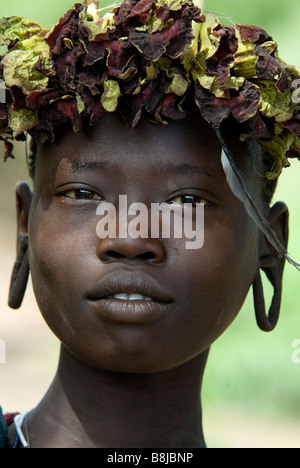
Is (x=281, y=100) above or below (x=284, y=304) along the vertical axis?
below

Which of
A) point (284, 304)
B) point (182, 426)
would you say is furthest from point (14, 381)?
point (182, 426)

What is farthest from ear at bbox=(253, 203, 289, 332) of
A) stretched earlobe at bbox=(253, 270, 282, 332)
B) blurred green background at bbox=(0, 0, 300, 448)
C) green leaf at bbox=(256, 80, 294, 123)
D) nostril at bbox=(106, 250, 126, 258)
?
blurred green background at bbox=(0, 0, 300, 448)

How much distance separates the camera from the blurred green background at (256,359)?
570 centimetres

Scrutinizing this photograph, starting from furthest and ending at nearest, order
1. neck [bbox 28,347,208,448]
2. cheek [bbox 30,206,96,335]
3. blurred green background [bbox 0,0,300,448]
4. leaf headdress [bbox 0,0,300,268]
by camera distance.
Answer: blurred green background [bbox 0,0,300,448] → neck [bbox 28,347,208,448] → cheek [bbox 30,206,96,335] → leaf headdress [bbox 0,0,300,268]

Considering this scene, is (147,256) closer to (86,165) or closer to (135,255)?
(135,255)

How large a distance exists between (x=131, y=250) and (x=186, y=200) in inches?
10.1

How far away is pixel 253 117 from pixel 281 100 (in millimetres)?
103

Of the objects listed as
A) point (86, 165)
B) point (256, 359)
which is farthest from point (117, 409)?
point (256, 359)

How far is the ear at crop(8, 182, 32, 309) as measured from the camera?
113 inches

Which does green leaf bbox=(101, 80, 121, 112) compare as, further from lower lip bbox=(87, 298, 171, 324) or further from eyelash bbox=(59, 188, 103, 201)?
lower lip bbox=(87, 298, 171, 324)

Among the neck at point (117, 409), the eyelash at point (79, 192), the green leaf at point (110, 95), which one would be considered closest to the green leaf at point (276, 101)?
the green leaf at point (110, 95)

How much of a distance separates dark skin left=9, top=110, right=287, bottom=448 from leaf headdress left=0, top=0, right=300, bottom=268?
0.27 feet

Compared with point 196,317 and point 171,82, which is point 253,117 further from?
point 196,317

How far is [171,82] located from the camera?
2.35 metres
